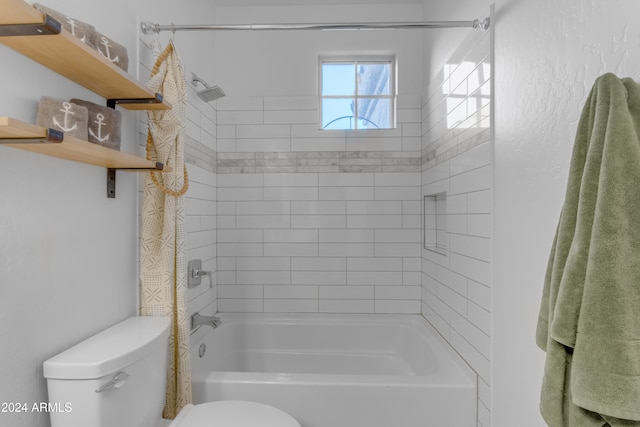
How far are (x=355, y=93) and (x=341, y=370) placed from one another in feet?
6.56

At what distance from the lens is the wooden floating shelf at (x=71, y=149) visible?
0.73 meters

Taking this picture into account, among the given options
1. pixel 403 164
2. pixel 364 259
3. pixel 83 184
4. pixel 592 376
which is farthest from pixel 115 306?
pixel 403 164

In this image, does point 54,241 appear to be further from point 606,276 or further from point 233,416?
point 606,276

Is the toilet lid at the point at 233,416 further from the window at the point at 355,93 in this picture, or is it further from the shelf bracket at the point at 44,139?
the window at the point at 355,93

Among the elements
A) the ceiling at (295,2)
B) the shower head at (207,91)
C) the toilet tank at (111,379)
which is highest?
the ceiling at (295,2)

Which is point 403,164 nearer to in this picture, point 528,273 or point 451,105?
point 451,105

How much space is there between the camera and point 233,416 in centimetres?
125

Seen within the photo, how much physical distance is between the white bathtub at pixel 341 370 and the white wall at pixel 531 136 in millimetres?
252

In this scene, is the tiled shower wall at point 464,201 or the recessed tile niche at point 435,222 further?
the recessed tile niche at point 435,222

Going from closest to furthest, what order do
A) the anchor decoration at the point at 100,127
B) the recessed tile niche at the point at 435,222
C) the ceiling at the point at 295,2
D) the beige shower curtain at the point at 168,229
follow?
the anchor decoration at the point at 100,127, the beige shower curtain at the point at 168,229, the recessed tile niche at the point at 435,222, the ceiling at the point at 295,2

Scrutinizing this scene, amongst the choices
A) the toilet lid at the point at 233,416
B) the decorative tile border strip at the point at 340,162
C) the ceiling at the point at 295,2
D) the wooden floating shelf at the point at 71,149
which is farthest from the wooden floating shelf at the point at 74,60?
the ceiling at the point at 295,2

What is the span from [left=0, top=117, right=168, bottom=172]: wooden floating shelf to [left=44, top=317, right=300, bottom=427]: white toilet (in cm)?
57

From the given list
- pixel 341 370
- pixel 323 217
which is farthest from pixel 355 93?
pixel 341 370

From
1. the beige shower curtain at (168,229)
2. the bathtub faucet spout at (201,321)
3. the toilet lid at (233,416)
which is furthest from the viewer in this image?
the bathtub faucet spout at (201,321)
